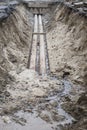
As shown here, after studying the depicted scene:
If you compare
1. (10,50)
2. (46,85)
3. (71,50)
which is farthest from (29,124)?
(71,50)

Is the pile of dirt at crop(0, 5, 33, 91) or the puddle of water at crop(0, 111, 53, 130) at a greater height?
the pile of dirt at crop(0, 5, 33, 91)

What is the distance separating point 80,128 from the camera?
5.85 metres

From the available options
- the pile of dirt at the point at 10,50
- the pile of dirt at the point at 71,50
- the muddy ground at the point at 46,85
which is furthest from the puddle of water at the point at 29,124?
the pile of dirt at the point at 71,50

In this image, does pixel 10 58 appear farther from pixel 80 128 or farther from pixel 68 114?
pixel 80 128

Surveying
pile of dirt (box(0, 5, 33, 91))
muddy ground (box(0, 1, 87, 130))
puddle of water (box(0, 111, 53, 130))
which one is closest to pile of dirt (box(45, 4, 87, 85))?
muddy ground (box(0, 1, 87, 130))

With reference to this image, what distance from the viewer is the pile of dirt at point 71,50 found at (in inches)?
350

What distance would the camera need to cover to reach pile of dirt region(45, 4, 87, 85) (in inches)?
350

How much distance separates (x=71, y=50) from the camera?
410 inches

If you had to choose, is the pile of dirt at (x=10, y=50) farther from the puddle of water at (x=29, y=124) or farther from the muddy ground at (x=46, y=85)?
the puddle of water at (x=29, y=124)

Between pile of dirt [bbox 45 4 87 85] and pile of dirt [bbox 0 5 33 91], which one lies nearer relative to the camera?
pile of dirt [bbox 0 5 33 91]

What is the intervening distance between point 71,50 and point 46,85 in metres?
2.56

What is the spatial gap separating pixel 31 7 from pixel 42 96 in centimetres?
1843

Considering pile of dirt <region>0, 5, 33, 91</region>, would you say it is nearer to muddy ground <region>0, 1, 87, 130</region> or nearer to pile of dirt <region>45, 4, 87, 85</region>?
muddy ground <region>0, 1, 87, 130</region>

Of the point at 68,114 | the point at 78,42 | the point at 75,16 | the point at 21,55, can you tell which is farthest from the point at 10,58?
the point at 75,16
